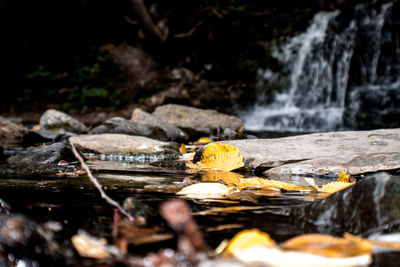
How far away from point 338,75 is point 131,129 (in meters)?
7.34

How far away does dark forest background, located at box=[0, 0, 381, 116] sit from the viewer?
12836 millimetres

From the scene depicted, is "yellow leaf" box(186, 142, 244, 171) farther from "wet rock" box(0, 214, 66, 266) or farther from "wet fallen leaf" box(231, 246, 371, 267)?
"wet fallen leaf" box(231, 246, 371, 267)

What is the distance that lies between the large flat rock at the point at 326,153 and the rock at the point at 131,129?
9.75 ft

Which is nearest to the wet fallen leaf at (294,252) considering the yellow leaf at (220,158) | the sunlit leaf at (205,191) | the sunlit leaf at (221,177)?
the sunlit leaf at (205,191)

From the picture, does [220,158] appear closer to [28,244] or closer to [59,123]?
[28,244]

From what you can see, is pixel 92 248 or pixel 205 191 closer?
pixel 92 248

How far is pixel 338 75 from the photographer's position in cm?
1075

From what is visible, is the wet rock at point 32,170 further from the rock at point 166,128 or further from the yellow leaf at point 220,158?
the rock at point 166,128

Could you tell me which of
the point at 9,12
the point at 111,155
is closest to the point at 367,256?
the point at 111,155

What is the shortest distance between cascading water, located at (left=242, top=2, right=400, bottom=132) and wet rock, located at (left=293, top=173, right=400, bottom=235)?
8.82 m

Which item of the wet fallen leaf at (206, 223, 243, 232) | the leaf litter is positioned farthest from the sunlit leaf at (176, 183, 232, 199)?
the wet fallen leaf at (206, 223, 243, 232)

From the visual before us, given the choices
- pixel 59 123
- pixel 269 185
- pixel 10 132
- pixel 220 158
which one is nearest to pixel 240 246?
pixel 269 185

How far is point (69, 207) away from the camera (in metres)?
1.41

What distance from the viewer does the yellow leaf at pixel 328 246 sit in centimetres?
85
